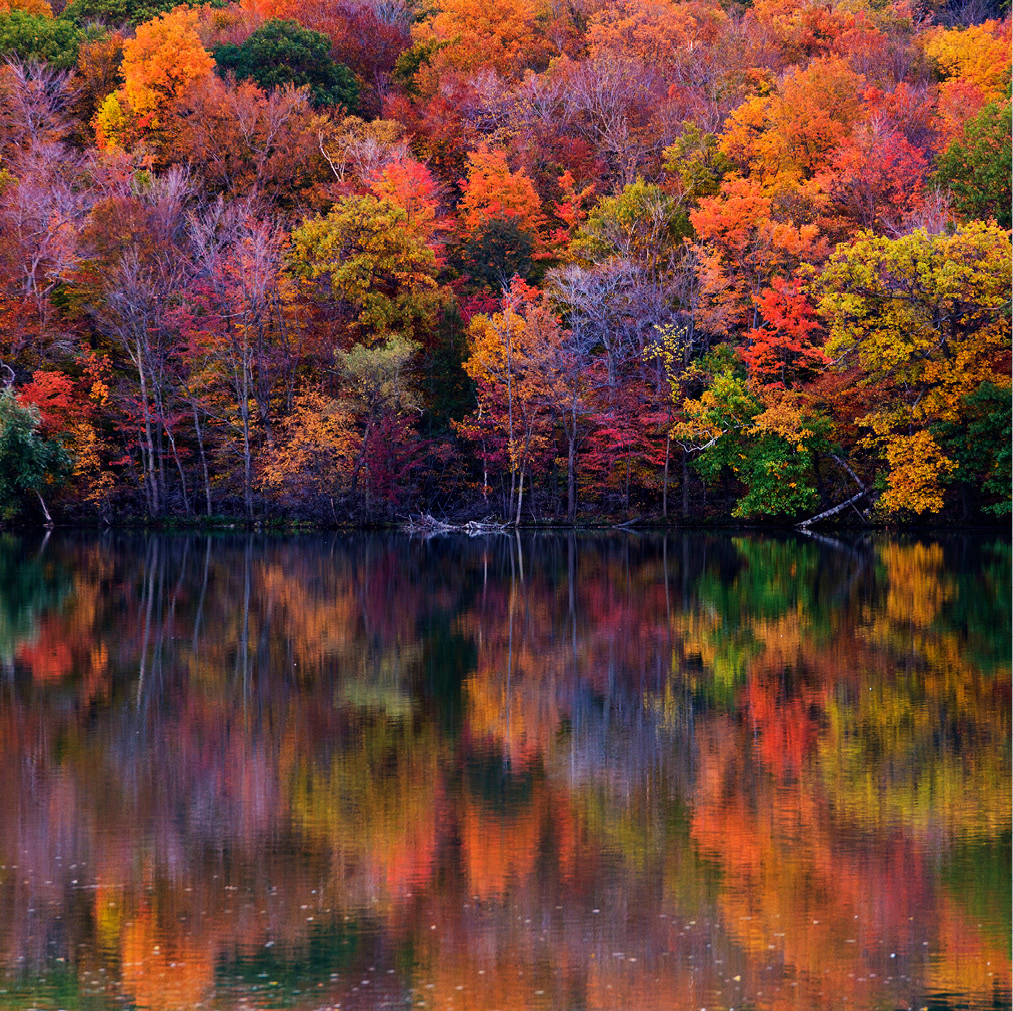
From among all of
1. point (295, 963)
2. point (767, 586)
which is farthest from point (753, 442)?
point (295, 963)

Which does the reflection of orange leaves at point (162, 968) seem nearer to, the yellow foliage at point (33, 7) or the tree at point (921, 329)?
the tree at point (921, 329)

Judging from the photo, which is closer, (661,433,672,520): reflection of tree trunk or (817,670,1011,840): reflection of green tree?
(817,670,1011,840): reflection of green tree

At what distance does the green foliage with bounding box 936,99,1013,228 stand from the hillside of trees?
0.38ft

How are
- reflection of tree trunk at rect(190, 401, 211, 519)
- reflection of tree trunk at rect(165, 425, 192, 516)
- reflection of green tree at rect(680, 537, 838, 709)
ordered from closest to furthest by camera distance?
reflection of green tree at rect(680, 537, 838, 709) < reflection of tree trunk at rect(190, 401, 211, 519) < reflection of tree trunk at rect(165, 425, 192, 516)

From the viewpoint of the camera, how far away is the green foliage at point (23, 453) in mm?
43156

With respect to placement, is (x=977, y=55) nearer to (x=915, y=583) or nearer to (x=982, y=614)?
(x=915, y=583)

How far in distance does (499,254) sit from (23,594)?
97.2 feet

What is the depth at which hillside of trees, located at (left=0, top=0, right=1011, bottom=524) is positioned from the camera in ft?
143

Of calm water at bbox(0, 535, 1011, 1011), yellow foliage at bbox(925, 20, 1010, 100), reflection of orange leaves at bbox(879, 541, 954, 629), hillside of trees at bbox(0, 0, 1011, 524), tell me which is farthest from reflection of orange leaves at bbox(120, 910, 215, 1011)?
yellow foliage at bbox(925, 20, 1010, 100)

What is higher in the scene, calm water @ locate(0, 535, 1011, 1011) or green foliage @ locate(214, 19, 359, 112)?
green foliage @ locate(214, 19, 359, 112)

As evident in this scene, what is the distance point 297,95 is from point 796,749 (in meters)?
53.4

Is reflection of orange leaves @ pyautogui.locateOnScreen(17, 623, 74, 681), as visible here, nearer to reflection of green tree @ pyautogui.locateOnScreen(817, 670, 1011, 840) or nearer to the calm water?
the calm water

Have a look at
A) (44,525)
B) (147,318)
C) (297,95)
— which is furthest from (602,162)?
(44,525)

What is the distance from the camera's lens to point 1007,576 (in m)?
28.1
